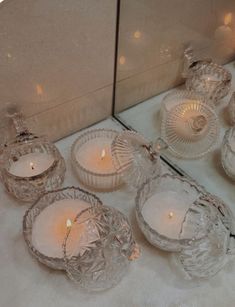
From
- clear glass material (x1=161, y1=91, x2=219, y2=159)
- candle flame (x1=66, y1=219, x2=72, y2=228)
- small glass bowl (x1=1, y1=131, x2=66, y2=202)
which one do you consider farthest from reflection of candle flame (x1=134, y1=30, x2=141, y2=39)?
candle flame (x1=66, y1=219, x2=72, y2=228)

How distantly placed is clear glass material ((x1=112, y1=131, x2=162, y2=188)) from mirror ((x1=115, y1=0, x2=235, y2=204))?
0.09 meters

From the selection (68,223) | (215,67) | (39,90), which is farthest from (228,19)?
(68,223)

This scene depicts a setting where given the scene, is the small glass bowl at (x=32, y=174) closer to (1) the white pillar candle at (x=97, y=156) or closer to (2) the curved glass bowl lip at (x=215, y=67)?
(1) the white pillar candle at (x=97, y=156)

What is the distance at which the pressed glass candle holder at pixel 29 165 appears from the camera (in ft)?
2.03

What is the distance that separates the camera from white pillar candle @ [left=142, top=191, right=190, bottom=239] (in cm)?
61

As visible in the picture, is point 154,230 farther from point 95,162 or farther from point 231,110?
point 231,110

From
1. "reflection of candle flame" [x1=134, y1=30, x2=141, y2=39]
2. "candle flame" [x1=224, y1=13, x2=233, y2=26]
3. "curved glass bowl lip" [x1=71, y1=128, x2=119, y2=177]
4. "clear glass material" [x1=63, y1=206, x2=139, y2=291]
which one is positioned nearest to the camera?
"clear glass material" [x1=63, y1=206, x2=139, y2=291]

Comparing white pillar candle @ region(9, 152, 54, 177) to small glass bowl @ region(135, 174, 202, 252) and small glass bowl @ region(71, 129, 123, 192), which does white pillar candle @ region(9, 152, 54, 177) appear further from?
small glass bowl @ region(135, 174, 202, 252)

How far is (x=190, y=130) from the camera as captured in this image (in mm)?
735

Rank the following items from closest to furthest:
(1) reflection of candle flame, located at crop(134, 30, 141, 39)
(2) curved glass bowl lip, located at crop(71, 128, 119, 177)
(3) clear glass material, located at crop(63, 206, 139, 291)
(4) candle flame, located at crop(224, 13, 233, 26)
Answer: (3) clear glass material, located at crop(63, 206, 139, 291), (2) curved glass bowl lip, located at crop(71, 128, 119, 177), (1) reflection of candle flame, located at crop(134, 30, 141, 39), (4) candle flame, located at crop(224, 13, 233, 26)

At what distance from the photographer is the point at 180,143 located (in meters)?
0.75

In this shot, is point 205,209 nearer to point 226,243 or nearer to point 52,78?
point 226,243

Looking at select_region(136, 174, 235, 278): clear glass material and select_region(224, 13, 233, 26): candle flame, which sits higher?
select_region(224, 13, 233, 26): candle flame

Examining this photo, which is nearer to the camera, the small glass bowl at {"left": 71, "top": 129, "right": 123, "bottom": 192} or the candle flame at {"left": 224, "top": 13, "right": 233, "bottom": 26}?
the small glass bowl at {"left": 71, "top": 129, "right": 123, "bottom": 192}
